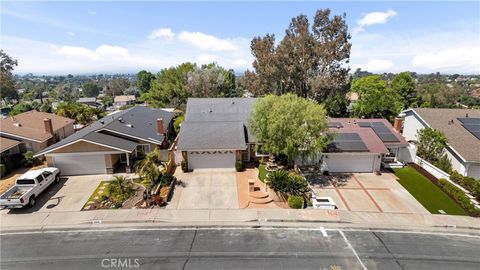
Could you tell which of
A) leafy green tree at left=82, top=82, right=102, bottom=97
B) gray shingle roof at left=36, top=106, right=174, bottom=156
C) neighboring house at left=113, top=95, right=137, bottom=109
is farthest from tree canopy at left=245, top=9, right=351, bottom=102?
leafy green tree at left=82, top=82, right=102, bottom=97

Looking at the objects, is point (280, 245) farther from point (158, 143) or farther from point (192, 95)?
point (192, 95)

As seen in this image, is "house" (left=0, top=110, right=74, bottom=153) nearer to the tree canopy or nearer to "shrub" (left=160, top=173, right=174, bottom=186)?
"shrub" (left=160, top=173, right=174, bottom=186)

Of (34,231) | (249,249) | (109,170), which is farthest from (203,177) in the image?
(34,231)

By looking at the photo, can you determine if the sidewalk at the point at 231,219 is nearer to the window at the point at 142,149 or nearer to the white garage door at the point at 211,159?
the white garage door at the point at 211,159

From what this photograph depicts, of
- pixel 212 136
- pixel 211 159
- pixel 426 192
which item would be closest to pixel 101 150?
pixel 211 159

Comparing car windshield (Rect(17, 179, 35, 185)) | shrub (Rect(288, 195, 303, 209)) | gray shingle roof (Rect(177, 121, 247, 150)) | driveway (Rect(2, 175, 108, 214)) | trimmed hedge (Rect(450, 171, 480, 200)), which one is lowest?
driveway (Rect(2, 175, 108, 214))

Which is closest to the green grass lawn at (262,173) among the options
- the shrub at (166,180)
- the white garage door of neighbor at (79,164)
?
the shrub at (166,180)

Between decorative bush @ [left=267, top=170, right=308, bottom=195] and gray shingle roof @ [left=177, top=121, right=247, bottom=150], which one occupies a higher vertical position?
gray shingle roof @ [left=177, top=121, right=247, bottom=150]
